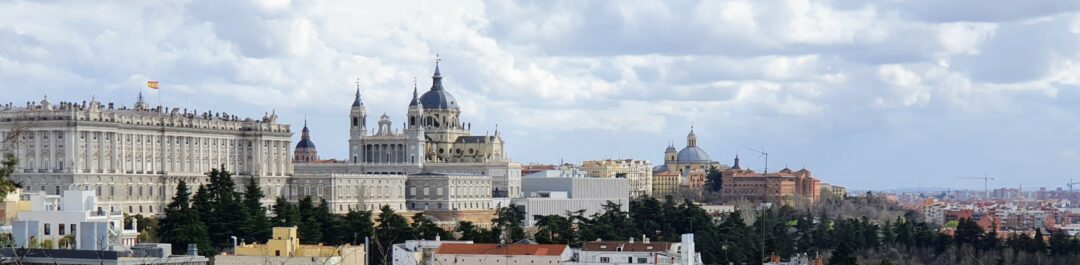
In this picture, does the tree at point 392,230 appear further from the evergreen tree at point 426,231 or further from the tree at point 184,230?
the tree at point 184,230

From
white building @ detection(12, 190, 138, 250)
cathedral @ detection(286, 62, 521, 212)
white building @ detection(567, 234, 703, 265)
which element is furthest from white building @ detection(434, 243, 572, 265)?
cathedral @ detection(286, 62, 521, 212)

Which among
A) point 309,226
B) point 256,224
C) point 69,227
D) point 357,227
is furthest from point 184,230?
point 69,227

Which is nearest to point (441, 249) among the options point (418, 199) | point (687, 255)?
point (687, 255)

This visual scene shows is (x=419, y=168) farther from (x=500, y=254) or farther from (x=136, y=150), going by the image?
(x=500, y=254)

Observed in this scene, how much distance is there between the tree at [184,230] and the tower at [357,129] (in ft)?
243

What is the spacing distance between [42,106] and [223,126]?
18078 millimetres

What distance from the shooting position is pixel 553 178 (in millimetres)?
162250

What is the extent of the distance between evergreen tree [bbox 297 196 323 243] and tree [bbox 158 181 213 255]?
471cm

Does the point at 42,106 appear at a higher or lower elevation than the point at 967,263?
higher

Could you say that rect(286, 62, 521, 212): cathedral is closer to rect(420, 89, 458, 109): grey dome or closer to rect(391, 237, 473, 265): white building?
rect(420, 89, 458, 109): grey dome

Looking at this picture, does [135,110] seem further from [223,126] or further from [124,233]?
[124,233]

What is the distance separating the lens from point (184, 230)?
268 ft

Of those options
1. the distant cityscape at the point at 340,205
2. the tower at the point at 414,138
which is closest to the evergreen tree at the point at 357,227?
the distant cityscape at the point at 340,205

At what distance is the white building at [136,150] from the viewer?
114000 mm
